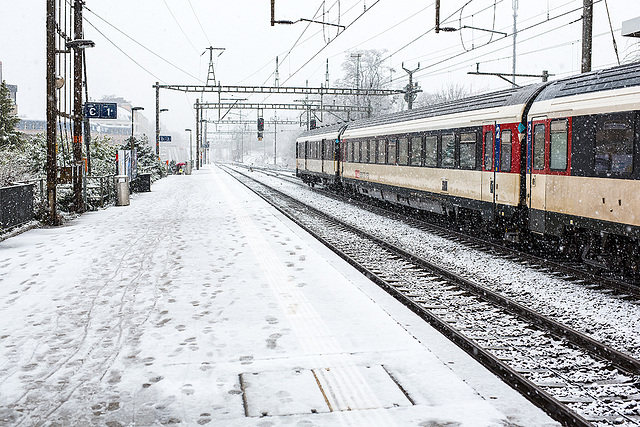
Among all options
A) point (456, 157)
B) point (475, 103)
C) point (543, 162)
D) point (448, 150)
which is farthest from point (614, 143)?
point (448, 150)

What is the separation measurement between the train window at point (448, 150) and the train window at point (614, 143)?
5587 mm

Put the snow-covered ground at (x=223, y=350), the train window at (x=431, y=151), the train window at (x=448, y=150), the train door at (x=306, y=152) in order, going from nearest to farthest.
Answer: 1. the snow-covered ground at (x=223, y=350)
2. the train window at (x=448, y=150)
3. the train window at (x=431, y=151)
4. the train door at (x=306, y=152)

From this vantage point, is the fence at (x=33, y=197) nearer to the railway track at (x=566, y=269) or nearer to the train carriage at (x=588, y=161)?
the railway track at (x=566, y=269)

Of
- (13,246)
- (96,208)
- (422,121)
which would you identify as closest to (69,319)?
(13,246)

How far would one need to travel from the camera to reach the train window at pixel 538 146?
428 inches

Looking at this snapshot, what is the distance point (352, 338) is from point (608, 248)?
549cm

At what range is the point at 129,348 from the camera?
218 inches

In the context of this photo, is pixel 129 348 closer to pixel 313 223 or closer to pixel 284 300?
pixel 284 300

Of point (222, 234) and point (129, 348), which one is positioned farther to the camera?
point (222, 234)

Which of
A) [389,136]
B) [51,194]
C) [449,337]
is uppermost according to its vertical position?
[389,136]

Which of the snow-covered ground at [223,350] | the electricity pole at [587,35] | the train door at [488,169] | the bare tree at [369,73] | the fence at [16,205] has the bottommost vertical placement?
the snow-covered ground at [223,350]

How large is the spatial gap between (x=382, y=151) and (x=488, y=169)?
7.90m

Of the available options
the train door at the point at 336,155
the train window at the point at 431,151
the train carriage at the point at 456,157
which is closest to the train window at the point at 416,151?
the train carriage at the point at 456,157

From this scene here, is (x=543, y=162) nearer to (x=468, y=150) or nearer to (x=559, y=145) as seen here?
(x=559, y=145)
